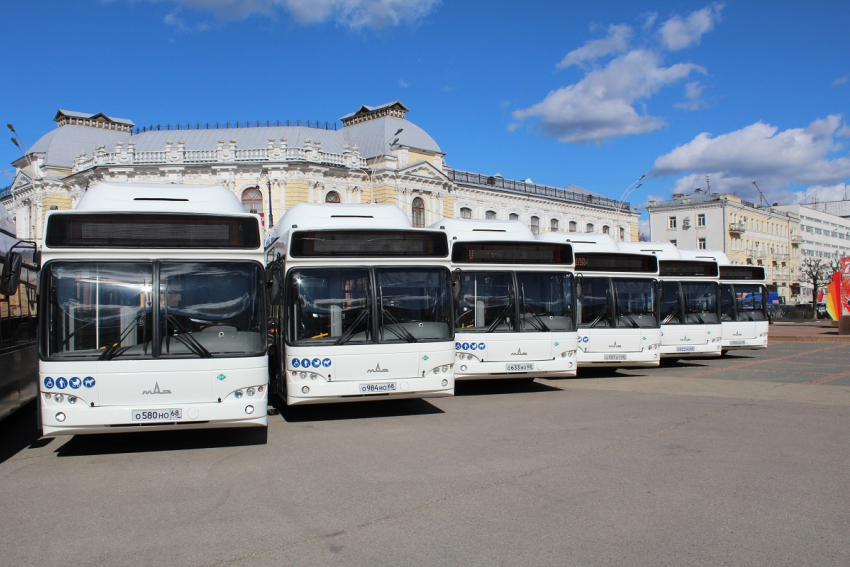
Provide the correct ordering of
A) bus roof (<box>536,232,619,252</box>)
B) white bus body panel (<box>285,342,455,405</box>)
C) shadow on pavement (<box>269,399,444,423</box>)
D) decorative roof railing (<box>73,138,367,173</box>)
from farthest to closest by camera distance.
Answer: decorative roof railing (<box>73,138,367,173</box>), bus roof (<box>536,232,619,252</box>), shadow on pavement (<box>269,399,444,423</box>), white bus body panel (<box>285,342,455,405</box>)

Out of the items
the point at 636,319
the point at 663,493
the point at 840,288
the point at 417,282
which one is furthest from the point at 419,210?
the point at 663,493

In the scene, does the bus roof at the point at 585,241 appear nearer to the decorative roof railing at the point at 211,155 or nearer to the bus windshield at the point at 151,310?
the bus windshield at the point at 151,310

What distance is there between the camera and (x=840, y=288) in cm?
3284

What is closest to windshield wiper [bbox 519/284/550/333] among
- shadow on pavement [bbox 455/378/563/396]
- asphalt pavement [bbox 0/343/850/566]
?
shadow on pavement [bbox 455/378/563/396]

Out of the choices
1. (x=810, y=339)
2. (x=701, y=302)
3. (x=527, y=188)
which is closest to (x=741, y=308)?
(x=701, y=302)

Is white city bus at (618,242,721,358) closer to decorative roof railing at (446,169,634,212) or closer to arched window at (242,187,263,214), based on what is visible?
arched window at (242,187,263,214)

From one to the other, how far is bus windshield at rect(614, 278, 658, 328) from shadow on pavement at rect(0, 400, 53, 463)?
11239mm

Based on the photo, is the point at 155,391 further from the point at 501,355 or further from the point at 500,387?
the point at 500,387

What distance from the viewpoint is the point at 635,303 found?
1591 cm

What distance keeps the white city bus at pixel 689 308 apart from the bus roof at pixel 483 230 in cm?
567

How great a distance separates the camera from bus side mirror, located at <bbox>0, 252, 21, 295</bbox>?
7.78m

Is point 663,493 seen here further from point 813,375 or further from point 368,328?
point 813,375

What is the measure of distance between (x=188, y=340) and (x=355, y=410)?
4.15 meters

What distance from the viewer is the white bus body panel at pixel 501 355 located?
1255cm
